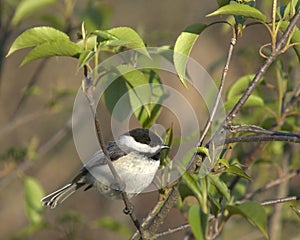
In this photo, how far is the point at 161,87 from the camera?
262cm

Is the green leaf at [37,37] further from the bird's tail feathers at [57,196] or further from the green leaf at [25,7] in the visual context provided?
the green leaf at [25,7]

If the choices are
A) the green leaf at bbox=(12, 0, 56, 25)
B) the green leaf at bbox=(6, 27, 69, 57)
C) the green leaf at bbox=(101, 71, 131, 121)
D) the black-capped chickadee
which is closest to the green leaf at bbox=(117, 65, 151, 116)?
the green leaf at bbox=(101, 71, 131, 121)

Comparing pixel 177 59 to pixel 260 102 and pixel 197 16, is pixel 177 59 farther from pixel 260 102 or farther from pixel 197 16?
pixel 197 16

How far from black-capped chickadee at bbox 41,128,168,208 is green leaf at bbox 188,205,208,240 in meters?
1.03

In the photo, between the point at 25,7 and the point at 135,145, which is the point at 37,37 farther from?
the point at 25,7

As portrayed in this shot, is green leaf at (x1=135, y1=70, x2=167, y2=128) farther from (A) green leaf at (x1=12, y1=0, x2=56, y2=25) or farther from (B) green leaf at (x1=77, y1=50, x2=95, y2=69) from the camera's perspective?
(A) green leaf at (x1=12, y1=0, x2=56, y2=25)

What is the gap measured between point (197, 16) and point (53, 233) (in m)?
2.96

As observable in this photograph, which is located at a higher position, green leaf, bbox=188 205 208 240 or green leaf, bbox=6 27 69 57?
green leaf, bbox=6 27 69 57

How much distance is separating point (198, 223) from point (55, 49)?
2.50 ft

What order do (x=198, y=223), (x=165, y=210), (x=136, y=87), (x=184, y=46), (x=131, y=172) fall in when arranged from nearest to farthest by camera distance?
1. (x=198, y=223)
2. (x=165, y=210)
3. (x=184, y=46)
4. (x=136, y=87)
5. (x=131, y=172)

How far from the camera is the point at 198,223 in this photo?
1622mm

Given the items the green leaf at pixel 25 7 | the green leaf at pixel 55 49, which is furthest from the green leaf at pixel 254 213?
the green leaf at pixel 25 7

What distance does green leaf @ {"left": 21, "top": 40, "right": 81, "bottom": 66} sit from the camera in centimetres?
200

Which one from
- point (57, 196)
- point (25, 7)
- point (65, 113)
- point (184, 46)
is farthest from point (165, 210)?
point (65, 113)
